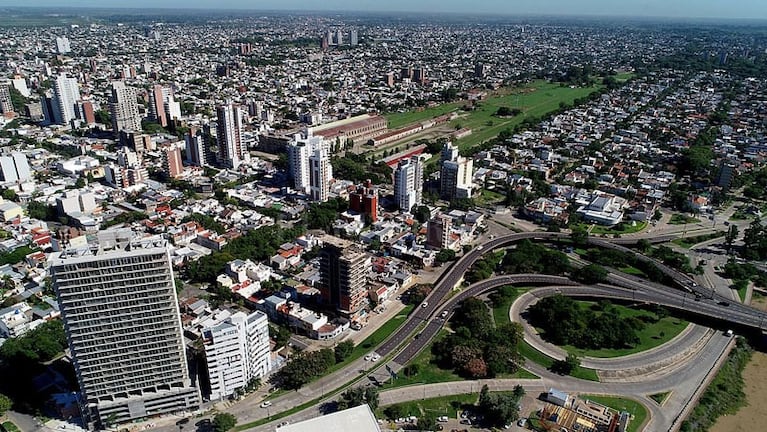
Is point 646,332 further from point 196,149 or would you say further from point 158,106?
point 158,106

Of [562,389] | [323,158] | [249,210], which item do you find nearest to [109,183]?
[249,210]

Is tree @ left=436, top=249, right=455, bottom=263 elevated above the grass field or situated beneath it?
elevated above

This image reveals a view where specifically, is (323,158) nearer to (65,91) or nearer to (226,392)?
(226,392)

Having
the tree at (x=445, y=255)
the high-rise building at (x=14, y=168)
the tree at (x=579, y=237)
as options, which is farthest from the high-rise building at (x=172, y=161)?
the tree at (x=579, y=237)

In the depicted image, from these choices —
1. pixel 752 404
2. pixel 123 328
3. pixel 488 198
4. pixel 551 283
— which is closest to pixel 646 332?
pixel 752 404

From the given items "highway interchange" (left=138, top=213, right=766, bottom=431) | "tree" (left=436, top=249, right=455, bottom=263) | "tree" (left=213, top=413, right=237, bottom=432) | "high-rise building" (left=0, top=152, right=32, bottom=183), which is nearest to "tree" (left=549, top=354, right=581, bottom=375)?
"highway interchange" (left=138, top=213, right=766, bottom=431)

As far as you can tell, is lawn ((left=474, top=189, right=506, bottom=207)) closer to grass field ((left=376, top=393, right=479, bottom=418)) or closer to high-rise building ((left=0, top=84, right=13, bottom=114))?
grass field ((left=376, top=393, right=479, bottom=418))

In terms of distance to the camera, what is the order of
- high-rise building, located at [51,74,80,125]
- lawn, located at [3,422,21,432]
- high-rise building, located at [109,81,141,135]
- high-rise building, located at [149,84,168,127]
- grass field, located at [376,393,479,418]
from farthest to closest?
high-rise building, located at [149,84,168,127]
high-rise building, located at [51,74,80,125]
high-rise building, located at [109,81,141,135]
grass field, located at [376,393,479,418]
lawn, located at [3,422,21,432]

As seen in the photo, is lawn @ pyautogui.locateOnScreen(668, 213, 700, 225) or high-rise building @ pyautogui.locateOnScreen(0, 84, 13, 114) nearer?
lawn @ pyautogui.locateOnScreen(668, 213, 700, 225)
